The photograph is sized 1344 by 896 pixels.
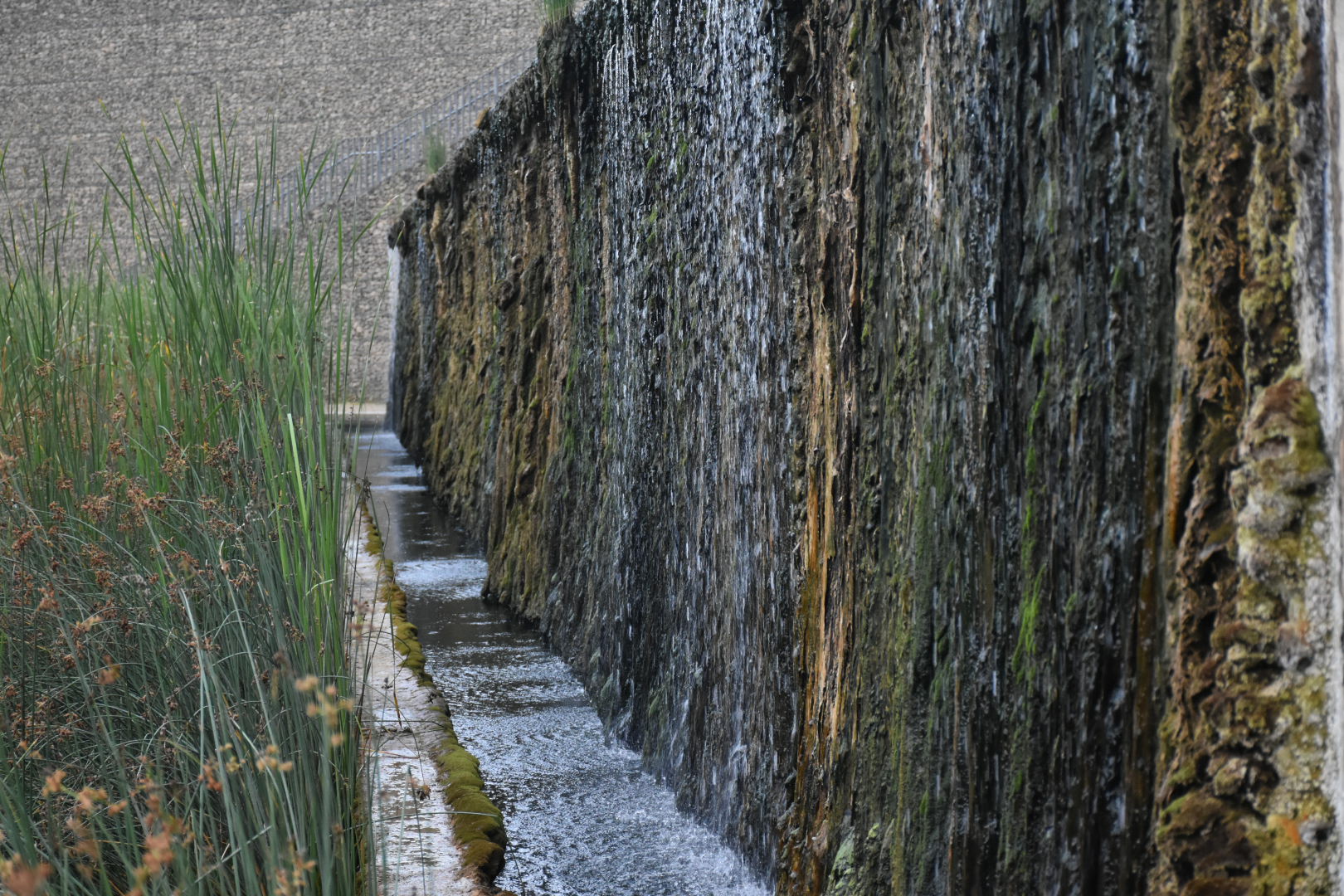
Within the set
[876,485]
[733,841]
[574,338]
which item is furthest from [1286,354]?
[574,338]

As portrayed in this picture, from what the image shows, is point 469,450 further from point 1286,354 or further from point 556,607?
point 1286,354

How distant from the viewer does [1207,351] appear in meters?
1.21

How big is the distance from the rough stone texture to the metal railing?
1.46 metres

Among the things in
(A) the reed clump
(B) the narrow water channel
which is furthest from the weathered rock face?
(A) the reed clump

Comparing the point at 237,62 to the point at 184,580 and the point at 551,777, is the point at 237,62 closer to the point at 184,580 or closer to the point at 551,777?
the point at 551,777

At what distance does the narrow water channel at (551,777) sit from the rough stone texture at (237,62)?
25.8 m

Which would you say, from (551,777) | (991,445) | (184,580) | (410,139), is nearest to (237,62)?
(410,139)

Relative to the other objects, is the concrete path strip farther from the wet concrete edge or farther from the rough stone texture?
the rough stone texture

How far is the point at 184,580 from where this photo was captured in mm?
1936

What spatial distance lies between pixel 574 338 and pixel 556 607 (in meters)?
0.95

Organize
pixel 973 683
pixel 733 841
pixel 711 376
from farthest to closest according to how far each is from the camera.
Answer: pixel 711 376 < pixel 733 841 < pixel 973 683

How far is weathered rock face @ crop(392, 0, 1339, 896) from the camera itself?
3.78ft

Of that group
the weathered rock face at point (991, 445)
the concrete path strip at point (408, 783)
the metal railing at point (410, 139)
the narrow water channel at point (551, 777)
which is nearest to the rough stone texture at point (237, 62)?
the metal railing at point (410, 139)

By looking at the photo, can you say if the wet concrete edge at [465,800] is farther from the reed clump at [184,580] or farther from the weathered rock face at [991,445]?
the weathered rock face at [991,445]
